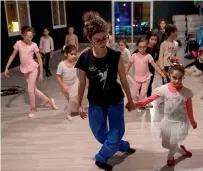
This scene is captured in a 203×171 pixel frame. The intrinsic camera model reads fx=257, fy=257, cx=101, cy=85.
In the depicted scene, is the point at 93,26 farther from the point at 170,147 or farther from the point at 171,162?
the point at 171,162

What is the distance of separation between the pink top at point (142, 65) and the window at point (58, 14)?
27.5 feet

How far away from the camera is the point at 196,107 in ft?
14.0

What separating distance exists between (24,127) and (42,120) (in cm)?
32

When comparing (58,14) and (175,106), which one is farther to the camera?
(58,14)

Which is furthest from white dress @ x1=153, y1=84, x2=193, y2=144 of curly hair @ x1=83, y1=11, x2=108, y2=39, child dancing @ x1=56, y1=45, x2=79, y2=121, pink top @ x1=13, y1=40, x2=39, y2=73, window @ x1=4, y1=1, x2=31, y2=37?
window @ x1=4, y1=1, x2=31, y2=37

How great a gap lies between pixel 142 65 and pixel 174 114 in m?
1.46

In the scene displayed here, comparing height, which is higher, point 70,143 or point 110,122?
point 110,122

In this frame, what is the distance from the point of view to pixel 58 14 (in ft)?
39.8

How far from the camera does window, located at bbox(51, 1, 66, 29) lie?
1162cm

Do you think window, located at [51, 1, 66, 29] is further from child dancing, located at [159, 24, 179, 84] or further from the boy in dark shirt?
the boy in dark shirt

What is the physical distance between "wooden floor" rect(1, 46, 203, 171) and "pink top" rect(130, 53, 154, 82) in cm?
59

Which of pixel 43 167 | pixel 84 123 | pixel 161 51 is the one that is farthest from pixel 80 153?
pixel 161 51

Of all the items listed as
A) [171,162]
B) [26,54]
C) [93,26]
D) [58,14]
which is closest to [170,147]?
[171,162]

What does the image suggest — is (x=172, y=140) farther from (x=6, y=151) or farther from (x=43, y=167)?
(x=6, y=151)
